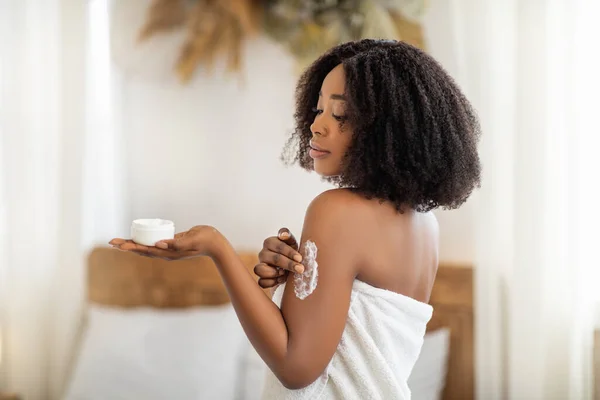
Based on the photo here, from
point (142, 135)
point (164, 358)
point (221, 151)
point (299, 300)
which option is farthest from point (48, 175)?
point (299, 300)

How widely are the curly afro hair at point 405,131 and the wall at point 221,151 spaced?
1331 mm

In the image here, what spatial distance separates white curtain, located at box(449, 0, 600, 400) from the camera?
1828 mm

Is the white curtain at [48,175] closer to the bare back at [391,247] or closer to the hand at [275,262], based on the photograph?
the hand at [275,262]

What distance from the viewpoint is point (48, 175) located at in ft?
8.17

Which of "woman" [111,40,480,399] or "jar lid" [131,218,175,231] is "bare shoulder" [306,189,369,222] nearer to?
"woman" [111,40,480,399]

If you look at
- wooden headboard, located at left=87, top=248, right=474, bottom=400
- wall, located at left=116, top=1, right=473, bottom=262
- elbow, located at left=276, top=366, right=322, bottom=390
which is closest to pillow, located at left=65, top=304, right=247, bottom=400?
wooden headboard, located at left=87, top=248, right=474, bottom=400

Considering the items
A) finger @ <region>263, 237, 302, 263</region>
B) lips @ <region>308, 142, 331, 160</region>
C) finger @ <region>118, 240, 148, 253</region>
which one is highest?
lips @ <region>308, 142, 331, 160</region>

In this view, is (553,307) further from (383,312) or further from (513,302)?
(383,312)

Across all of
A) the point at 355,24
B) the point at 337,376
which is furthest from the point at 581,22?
the point at 337,376

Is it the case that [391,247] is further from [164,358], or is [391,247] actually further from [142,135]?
[142,135]

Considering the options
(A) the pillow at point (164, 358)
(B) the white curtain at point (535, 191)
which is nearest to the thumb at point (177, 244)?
(B) the white curtain at point (535, 191)

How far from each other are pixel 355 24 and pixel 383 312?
4.45 feet

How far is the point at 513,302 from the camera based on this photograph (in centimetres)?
190

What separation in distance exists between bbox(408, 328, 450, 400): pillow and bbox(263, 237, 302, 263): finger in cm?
111
